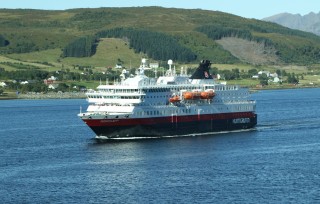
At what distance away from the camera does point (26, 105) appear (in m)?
169

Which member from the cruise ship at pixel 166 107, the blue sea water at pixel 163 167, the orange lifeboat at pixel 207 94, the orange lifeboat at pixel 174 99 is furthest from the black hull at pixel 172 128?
the orange lifeboat at pixel 207 94

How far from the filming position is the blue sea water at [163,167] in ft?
207

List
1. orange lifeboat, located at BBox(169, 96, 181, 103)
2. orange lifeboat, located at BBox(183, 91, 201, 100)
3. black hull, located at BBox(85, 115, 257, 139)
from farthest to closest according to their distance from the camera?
orange lifeboat, located at BBox(183, 91, 201, 100), orange lifeboat, located at BBox(169, 96, 181, 103), black hull, located at BBox(85, 115, 257, 139)

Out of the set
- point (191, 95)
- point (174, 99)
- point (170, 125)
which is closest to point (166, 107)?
point (174, 99)

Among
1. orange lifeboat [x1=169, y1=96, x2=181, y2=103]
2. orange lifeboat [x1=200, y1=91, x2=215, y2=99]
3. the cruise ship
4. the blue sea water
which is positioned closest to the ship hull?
the cruise ship

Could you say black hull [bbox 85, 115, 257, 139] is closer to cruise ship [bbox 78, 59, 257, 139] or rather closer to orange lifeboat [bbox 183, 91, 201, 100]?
cruise ship [bbox 78, 59, 257, 139]

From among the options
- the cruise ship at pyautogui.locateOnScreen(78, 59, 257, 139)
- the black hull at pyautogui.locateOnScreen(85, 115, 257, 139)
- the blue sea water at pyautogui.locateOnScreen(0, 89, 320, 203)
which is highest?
the cruise ship at pyautogui.locateOnScreen(78, 59, 257, 139)

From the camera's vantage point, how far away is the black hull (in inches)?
3629

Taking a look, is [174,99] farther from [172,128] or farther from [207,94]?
[207,94]

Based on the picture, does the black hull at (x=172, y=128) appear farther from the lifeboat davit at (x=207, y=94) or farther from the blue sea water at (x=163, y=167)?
the lifeboat davit at (x=207, y=94)

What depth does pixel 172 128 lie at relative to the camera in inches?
3794

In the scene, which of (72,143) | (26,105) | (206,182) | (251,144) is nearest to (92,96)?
(72,143)

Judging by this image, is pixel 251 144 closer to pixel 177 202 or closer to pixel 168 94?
pixel 168 94

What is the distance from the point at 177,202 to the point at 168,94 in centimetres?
3827
